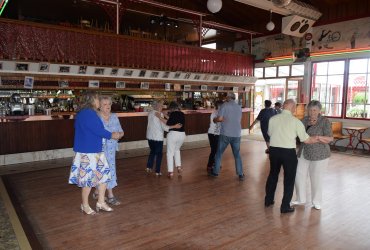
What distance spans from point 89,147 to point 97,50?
5.25 m

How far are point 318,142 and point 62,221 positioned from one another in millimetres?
3509

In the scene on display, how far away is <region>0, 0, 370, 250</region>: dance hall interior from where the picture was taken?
380 cm

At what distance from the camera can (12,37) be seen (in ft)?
22.9

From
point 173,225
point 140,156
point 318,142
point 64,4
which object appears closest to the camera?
point 173,225

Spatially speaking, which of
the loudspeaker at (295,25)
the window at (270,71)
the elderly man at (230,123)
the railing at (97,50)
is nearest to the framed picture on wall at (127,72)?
the railing at (97,50)

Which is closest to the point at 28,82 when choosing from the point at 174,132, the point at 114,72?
the point at 114,72

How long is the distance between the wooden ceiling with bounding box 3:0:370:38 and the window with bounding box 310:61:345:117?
1.60 meters

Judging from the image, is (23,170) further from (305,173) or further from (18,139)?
(305,173)

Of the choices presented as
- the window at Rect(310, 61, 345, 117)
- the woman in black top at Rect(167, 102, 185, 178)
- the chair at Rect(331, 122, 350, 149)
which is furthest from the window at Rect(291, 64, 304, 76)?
the woman in black top at Rect(167, 102, 185, 178)

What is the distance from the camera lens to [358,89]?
1012 centimetres

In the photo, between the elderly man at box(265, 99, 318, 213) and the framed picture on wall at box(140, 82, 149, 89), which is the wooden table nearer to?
the elderly man at box(265, 99, 318, 213)

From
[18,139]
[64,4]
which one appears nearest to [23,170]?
[18,139]

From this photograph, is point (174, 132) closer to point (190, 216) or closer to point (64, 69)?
point (190, 216)

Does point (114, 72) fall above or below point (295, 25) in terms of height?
below
